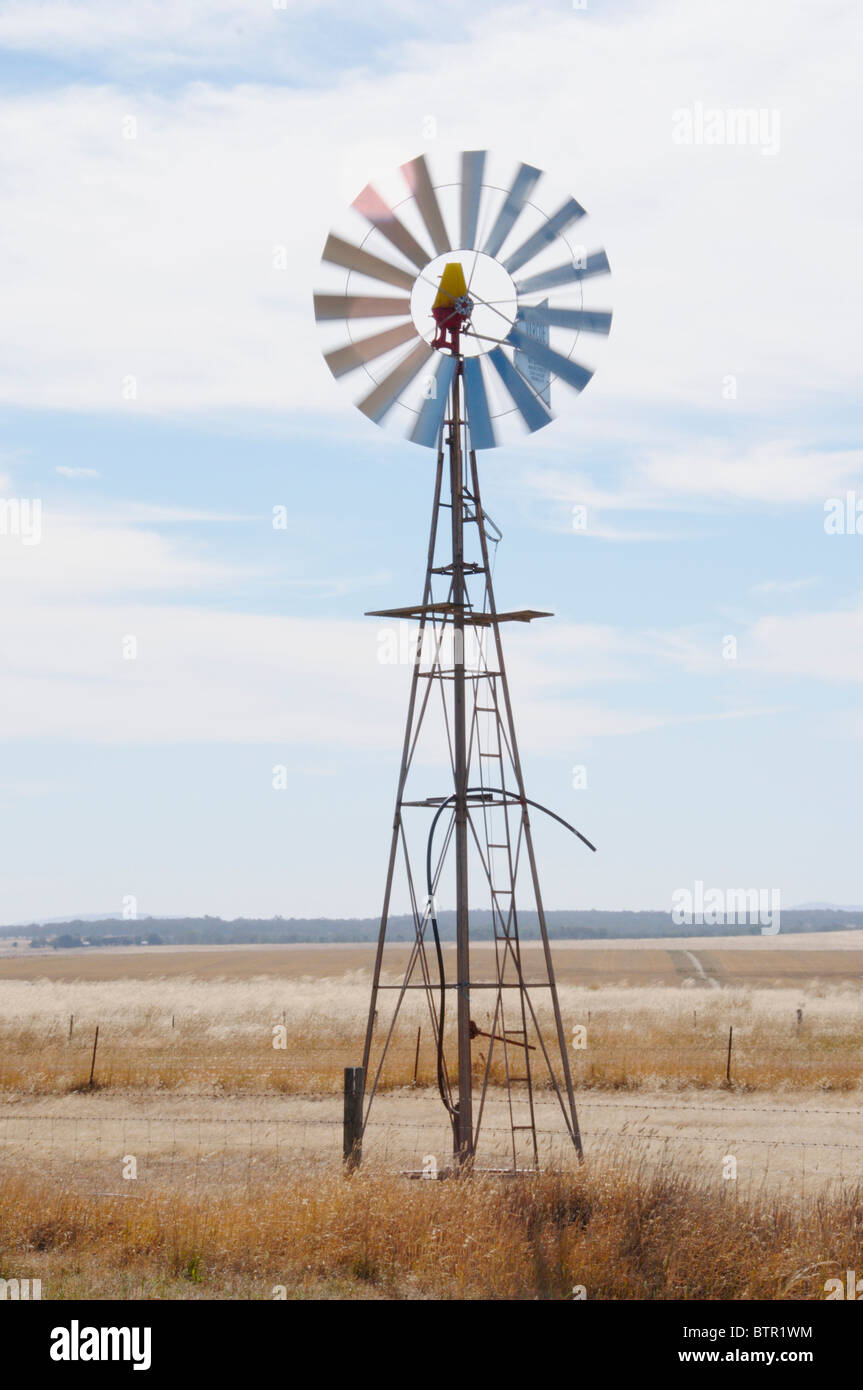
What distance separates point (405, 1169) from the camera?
48.3 ft

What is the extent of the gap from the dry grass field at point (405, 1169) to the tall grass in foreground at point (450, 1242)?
0.08 feet

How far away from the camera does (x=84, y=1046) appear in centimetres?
3009

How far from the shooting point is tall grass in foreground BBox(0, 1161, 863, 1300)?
10.6 metres

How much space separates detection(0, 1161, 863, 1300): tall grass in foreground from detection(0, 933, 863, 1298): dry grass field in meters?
0.02

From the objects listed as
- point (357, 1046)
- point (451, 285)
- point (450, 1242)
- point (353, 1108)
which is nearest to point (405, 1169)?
point (353, 1108)

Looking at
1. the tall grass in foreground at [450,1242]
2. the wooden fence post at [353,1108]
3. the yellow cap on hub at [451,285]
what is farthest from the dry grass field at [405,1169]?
the yellow cap on hub at [451,285]

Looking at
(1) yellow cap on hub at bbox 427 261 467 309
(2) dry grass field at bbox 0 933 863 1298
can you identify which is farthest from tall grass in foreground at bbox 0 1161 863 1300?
(1) yellow cap on hub at bbox 427 261 467 309

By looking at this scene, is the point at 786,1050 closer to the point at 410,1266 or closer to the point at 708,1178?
the point at 708,1178

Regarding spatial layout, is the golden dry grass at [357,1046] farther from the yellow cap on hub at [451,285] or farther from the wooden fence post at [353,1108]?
the yellow cap on hub at [451,285]

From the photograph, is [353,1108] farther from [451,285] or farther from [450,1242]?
[451,285]

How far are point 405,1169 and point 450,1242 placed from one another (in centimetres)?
364

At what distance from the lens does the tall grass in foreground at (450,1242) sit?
10.6 meters

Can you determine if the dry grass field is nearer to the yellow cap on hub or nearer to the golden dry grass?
the golden dry grass
